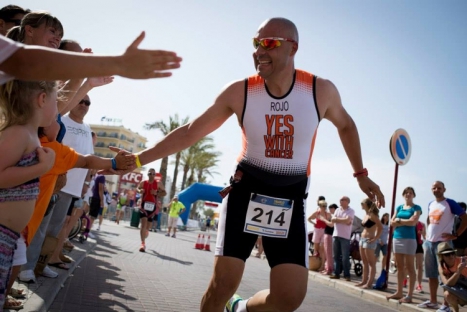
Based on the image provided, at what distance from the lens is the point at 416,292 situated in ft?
40.1

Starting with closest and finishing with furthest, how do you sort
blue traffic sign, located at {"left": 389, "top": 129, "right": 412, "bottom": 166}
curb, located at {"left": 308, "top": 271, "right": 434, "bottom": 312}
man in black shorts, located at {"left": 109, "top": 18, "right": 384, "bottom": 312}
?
man in black shorts, located at {"left": 109, "top": 18, "right": 384, "bottom": 312}
curb, located at {"left": 308, "top": 271, "right": 434, "bottom": 312}
blue traffic sign, located at {"left": 389, "top": 129, "right": 412, "bottom": 166}

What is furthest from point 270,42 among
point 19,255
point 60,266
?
point 60,266

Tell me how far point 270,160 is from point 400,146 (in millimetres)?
8140

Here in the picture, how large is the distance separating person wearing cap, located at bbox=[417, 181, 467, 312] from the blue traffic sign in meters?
1.71

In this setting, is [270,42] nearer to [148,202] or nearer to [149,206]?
[149,206]

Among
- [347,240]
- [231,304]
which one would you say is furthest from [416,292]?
[231,304]

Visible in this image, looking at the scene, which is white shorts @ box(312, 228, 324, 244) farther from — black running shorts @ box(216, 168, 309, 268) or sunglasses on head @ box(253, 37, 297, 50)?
sunglasses on head @ box(253, 37, 297, 50)

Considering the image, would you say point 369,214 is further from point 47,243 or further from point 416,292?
point 47,243

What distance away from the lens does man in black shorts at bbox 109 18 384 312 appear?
3.74m

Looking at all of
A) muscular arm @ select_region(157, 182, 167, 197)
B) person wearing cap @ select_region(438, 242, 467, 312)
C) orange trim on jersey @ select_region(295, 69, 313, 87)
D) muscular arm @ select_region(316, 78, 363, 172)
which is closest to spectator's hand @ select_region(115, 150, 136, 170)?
orange trim on jersey @ select_region(295, 69, 313, 87)

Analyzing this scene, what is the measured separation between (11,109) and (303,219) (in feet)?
7.40

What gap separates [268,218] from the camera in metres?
3.83

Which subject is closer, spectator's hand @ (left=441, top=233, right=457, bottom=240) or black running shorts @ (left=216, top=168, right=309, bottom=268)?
black running shorts @ (left=216, top=168, right=309, bottom=268)

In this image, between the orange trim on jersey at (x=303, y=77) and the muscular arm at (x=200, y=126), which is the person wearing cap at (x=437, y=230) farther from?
the muscular arm at (x=200, y=126)
